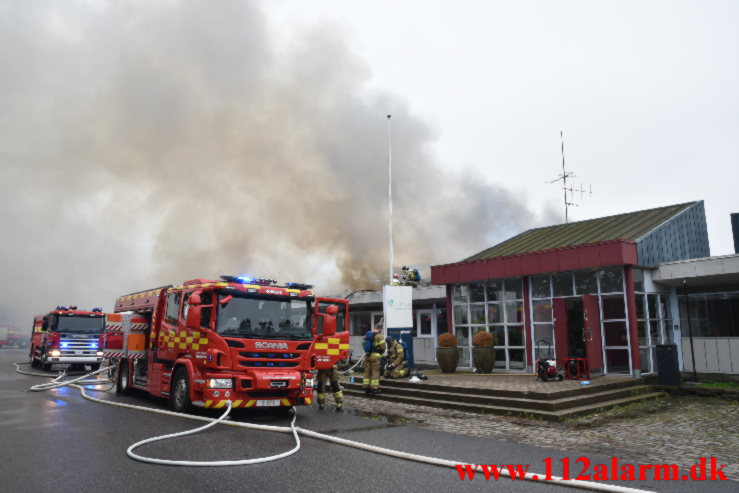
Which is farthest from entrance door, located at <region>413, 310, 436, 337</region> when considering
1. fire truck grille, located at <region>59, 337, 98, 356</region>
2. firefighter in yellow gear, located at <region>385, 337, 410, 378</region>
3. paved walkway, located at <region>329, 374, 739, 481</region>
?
fire truck grille, located at <region>59, 337, 98, 356</region>

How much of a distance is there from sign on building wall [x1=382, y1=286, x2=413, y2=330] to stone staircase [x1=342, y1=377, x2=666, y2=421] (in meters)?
Result: 2.60

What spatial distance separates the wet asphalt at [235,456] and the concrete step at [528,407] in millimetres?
2232

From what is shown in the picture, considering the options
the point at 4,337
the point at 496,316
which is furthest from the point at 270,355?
the point at 4,337

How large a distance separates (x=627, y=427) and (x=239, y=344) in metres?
7.18

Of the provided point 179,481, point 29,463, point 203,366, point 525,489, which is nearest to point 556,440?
point 525,489

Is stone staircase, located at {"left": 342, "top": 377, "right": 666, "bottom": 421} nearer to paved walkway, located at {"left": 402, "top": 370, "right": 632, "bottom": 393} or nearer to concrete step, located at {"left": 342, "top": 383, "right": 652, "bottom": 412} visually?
concrete step, located at {"left": 342, "top": 383, "right": 652, "bottom": 412}

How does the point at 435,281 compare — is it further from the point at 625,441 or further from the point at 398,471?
the point at 398,471

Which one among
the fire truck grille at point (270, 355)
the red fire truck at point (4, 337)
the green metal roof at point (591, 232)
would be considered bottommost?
the red fire truck at point (4, 337)

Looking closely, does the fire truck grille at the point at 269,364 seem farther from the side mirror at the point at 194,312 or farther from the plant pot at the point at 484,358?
the plant pot at the point at 484,358

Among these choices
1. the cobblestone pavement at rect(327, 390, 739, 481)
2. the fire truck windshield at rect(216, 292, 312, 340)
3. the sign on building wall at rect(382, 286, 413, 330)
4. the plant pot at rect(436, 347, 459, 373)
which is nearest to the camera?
the cobblestone pavement at rect(327, 390, 739, 481)

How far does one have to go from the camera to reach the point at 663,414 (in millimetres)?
10125

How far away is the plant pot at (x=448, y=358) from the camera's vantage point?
52.1ft

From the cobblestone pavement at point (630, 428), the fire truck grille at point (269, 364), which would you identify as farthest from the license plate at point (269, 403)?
the cobblestone pavement at point (630, 428)

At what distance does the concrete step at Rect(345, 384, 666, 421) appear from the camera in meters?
9.71
